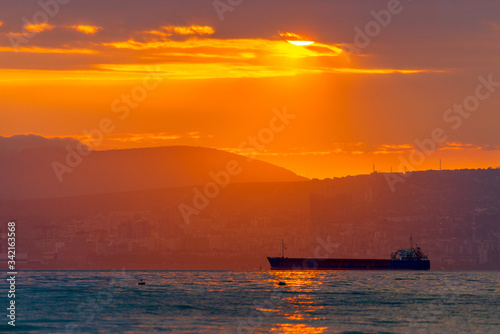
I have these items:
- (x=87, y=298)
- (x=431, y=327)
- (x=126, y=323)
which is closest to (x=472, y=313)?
(x=431, y=327)

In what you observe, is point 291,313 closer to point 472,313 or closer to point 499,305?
point 472,313

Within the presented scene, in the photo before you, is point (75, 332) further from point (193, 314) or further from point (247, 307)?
point (247, 307)

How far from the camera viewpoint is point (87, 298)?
149 m

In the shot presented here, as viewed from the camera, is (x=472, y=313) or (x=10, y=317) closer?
(x=10, y=317)

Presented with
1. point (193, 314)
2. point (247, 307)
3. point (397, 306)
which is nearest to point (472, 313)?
point (397, 306)

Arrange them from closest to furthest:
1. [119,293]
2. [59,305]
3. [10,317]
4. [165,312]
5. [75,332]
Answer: [75,332]
[10,317]
[165,312]
[59,305]
[119,293]

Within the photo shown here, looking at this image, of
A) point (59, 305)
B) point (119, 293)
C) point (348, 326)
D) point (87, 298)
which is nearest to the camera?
point (348, 326)

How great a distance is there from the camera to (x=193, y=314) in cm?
10975

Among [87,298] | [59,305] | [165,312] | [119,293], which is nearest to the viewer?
[165,312]

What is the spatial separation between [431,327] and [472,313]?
2225cm

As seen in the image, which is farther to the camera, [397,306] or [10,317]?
[397,306]

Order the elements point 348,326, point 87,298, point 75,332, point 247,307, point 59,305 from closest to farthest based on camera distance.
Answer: point 75,332, point 348,326, point 247,307, point 59,305, point 87,298

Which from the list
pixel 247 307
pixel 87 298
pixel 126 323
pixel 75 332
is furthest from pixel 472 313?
pixel 87 298

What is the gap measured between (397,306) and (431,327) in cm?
3096
